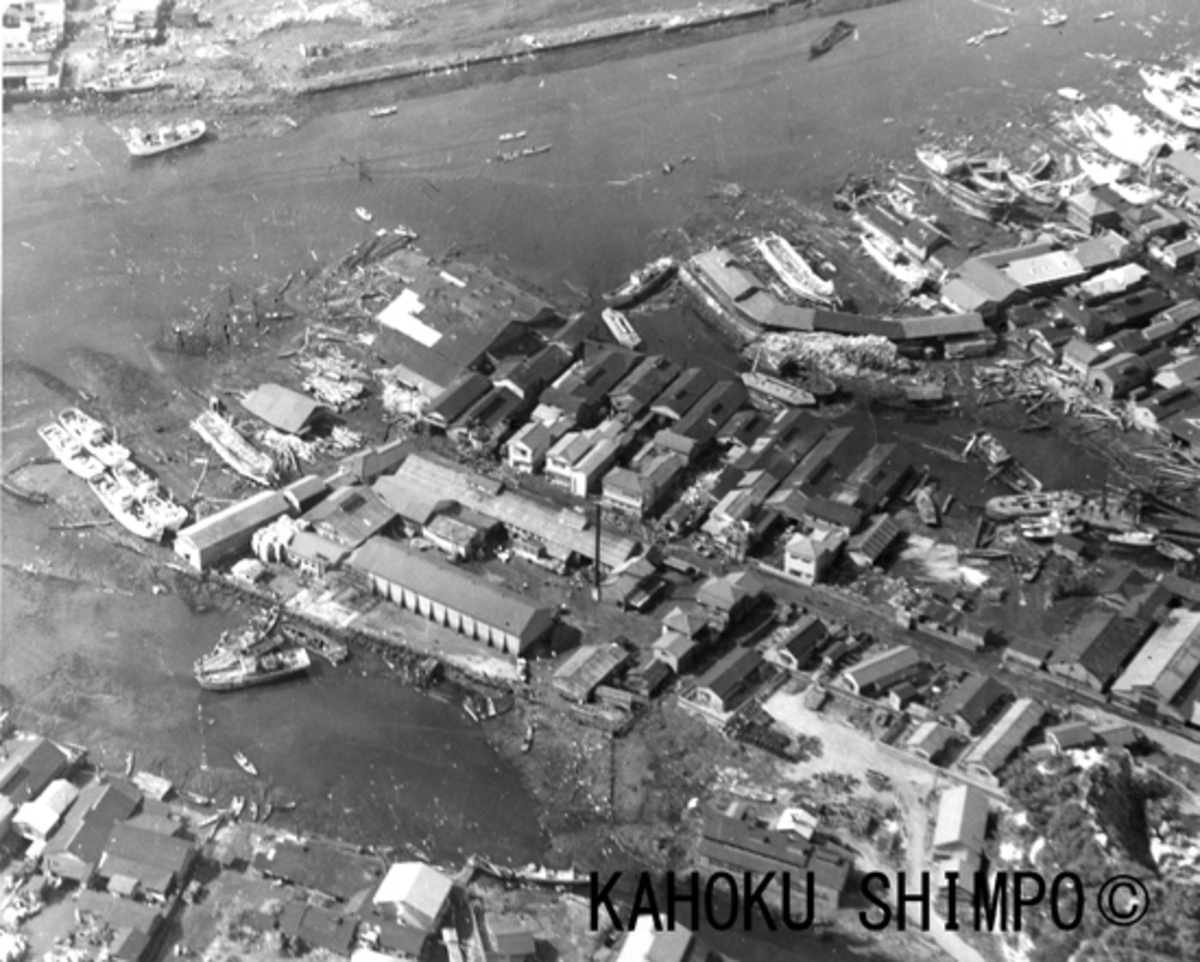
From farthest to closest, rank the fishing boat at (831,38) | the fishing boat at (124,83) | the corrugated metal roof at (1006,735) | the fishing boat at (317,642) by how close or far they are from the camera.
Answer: the fishing boat at (831,38) < the fishing boat at (124,83) < the fishing boat at (317,642) < the corrugated metal roof at (1006,735)

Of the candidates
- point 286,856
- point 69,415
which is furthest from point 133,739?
point 69,415

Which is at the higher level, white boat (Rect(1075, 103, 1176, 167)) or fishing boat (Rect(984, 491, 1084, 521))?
white boat (Rect(1075, 103, 1176, 167))

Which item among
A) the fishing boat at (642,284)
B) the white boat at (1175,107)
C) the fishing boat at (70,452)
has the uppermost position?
the white boat at (1175,107)

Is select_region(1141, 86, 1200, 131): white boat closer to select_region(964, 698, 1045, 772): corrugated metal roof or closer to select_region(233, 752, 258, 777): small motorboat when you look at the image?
select_region(964, 698, 1045, 772): corrugated metal roof

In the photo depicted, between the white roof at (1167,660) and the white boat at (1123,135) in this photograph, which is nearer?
the white roof at (1167,660)

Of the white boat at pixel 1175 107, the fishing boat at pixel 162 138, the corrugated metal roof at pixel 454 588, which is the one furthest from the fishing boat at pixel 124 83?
the white boat at pixel 1175 107

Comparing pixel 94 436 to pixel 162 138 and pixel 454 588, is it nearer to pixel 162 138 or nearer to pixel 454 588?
pixel 454 588

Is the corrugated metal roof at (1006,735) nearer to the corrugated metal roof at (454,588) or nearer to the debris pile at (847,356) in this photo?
the corrugated metal roof at (454,588)

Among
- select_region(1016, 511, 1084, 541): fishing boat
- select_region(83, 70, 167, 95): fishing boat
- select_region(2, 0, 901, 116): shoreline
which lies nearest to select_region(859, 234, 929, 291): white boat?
select_region(1016, 511, 1084, 541): fishing boat
